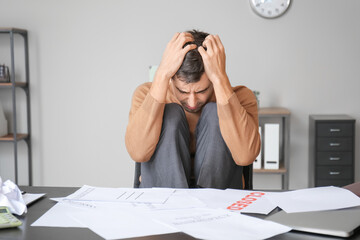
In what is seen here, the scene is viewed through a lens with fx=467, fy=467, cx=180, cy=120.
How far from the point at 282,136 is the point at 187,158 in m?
2.20

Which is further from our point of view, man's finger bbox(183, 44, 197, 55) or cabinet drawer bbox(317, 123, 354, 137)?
cabinet drawer bbox(317, 123, 354, 137)

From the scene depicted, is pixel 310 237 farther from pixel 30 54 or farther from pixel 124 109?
pixel 30 54

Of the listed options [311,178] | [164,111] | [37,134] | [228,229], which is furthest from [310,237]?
[37,134]

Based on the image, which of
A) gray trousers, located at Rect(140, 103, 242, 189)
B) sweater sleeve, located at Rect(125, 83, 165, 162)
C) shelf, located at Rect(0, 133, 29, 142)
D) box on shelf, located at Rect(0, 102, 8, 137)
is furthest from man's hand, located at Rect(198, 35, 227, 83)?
box on shelf, located at Rect(0, 102, 8, 137)

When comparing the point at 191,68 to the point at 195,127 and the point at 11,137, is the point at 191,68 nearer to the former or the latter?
the point at 195,127

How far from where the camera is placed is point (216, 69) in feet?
5.88

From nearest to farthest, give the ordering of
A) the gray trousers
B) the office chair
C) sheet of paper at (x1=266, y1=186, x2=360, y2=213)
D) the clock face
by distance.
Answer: sheet of paper at (x1=266, y1=186, x2=360, y2=213)
the gray trousers
the office chair
the clock face

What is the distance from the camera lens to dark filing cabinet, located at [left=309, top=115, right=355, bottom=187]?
3.31m

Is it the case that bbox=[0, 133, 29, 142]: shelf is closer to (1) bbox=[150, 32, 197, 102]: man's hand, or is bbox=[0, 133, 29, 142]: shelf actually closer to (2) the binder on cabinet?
(2) the binder on cabinet

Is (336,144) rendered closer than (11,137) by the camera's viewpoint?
Yes

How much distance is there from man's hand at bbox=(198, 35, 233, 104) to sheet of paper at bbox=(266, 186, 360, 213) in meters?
0.56

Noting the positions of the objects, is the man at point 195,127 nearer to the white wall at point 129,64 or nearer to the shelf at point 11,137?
the white wall at point 129,64

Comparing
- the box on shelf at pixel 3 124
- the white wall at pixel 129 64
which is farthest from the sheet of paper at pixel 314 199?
the box on shelf at pixel 3 124

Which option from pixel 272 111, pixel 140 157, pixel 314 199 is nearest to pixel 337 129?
pixel 272 111
